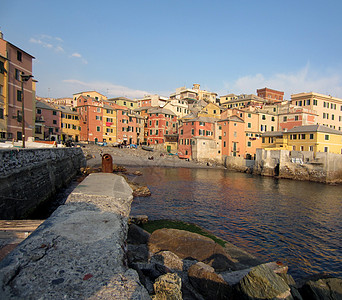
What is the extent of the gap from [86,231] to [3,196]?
8179mm

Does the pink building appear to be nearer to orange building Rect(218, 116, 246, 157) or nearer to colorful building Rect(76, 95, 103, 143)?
orange building Rect(218, 116, 246, 157)

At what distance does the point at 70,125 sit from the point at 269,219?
64562mm

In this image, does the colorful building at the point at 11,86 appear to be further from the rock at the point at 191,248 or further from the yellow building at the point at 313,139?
the yellow building at the point at 313,139

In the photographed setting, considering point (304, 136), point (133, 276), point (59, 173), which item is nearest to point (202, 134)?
point (304, 136)

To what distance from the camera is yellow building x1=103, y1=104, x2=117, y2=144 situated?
229ft

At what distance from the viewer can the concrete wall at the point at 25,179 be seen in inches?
440

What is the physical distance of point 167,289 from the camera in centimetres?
465

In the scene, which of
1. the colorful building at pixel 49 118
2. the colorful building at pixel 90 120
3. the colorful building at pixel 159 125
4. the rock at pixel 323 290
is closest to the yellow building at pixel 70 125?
the colorful building at pixel 90 120

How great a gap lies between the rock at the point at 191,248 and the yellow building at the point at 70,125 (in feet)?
208

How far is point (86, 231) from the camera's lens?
5.36 m

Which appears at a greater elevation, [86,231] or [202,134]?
[202,134]

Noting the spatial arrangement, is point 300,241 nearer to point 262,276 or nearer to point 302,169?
point 262,276

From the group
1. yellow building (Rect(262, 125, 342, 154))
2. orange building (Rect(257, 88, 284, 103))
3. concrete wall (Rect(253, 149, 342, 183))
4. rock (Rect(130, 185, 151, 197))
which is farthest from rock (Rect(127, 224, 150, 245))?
orange building (Rect(257, 88, 284, 103))

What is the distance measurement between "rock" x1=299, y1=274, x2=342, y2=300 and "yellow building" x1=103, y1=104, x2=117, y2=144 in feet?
223
